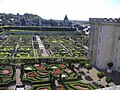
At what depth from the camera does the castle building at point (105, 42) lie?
41.1 m

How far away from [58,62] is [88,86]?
15.3 metres

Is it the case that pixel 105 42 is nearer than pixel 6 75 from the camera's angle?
No

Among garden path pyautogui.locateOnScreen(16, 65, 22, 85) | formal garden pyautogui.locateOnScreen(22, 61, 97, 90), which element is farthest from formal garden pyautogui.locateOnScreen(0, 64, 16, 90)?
formal garden pyautogui.locateOnScreen(22, 61, 97, 90)

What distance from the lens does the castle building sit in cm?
4109

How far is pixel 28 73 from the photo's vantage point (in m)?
37.0

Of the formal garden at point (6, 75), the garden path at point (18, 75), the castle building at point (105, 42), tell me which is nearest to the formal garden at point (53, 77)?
the garden path at point (18, 75)

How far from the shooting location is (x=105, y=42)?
41938mm

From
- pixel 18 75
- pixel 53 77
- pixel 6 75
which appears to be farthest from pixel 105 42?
pixel 6 75

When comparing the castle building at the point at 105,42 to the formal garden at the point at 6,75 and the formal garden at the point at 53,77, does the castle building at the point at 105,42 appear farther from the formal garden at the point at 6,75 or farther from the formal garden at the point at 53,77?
the formal garden at the point at 6,75

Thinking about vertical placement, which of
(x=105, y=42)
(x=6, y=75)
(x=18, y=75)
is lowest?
(x=18, y=75)

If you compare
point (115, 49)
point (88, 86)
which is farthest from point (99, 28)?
point (88, 86)

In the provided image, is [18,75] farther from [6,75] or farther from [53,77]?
[53,77]

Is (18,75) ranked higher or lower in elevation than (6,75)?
lower

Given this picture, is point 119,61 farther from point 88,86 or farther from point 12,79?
point 12,79
